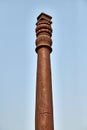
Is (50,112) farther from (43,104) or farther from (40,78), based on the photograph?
(40,78)

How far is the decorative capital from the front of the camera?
6.31 meters

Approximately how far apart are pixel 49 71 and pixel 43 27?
1.31 m

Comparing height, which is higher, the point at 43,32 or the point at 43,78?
the point at 43,32

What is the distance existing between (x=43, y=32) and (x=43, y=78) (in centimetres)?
138

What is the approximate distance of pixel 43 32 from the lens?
647cm

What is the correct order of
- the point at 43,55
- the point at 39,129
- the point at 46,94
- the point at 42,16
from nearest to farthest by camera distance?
the point at 39,129, the point at 46,94, the point at 43,55, the point at 42,16

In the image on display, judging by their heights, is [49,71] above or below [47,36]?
below

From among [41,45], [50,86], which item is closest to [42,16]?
[41,45]

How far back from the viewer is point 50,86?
5.91 m

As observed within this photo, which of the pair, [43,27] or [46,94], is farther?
[43,27]

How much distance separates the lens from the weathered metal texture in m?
5.51

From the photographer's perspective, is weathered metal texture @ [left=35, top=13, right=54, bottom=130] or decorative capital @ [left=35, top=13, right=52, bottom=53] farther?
decorative capital @ [left=35, top=13, right=52, bottom=53]

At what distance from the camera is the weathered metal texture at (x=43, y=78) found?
217 inches

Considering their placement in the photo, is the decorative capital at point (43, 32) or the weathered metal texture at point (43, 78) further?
the decorative capital at point (43, 32)
